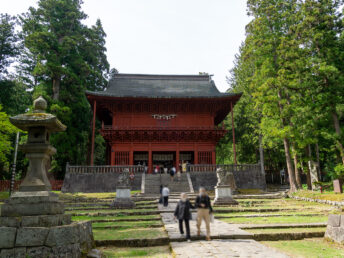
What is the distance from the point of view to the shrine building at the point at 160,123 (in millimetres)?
23609

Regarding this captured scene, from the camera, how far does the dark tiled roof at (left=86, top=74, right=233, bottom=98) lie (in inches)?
1086

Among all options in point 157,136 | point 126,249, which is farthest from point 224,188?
point 157,136

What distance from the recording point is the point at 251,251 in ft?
16.6

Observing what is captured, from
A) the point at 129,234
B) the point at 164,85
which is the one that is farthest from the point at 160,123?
the point at 129,234

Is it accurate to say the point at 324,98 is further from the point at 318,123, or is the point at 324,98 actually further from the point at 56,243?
the point at 56,243

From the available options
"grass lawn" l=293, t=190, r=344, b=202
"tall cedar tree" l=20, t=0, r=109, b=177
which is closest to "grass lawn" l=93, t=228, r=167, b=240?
"grass lawn" l=293, t=190, r=344, b=202

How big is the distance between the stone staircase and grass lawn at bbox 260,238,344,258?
11.5 metres

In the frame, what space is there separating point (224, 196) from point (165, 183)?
6.47 meters

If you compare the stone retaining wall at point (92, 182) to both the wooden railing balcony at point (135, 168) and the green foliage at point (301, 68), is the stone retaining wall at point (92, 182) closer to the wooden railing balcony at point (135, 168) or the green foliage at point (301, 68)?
the wooden railing balcony at point (135, 168)

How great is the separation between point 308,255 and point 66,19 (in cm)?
2892

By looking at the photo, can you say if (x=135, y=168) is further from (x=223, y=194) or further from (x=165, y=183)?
(x=223, y=194)

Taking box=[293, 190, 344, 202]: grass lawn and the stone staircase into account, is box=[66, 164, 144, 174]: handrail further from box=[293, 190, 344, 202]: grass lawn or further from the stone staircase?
box=[293, 190, 344, 202]: grass lawn

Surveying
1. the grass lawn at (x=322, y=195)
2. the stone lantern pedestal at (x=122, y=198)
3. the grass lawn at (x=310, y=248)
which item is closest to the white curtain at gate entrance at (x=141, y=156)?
the stone lantern pedestal at (x=122, y=198)

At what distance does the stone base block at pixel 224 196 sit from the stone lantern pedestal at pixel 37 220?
8.46m
